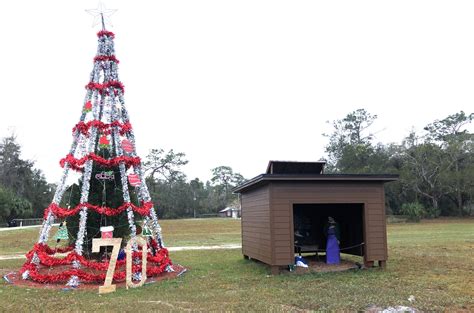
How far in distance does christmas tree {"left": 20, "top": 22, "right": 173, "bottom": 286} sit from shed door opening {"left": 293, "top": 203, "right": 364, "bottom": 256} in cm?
426

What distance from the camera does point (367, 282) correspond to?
29.4 feet

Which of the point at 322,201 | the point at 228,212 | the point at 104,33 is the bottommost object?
the point at 228,212

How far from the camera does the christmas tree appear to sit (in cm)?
1034

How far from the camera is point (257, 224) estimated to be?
1166cm

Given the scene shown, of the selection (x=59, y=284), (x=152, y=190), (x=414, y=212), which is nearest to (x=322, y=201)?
(x=59, y=284)

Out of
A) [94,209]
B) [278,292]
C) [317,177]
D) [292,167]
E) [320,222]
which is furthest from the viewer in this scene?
[320,222]

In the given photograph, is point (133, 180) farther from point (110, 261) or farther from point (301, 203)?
point (301, 203)

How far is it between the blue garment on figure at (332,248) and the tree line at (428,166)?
31.4 metres

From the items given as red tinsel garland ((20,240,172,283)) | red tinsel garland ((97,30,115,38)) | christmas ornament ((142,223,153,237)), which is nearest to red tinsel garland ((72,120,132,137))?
red tinsel garland ((97,30,115,38))

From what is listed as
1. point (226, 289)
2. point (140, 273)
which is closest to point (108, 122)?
point (140, 273)


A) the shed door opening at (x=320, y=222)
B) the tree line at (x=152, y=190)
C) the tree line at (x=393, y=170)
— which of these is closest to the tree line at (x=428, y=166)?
the tree line at (x=393, y=170)

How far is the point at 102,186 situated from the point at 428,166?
133 feet

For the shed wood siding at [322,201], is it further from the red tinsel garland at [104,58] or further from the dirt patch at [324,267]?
the red tinsel garland at [104,58]

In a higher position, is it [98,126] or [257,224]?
[98,126]
